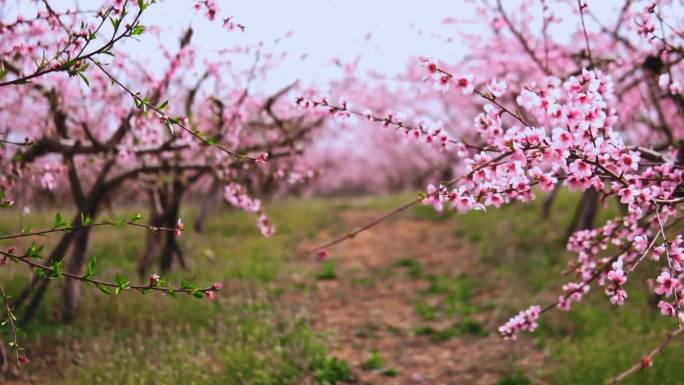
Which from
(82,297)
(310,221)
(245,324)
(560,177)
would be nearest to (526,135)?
(560,177)

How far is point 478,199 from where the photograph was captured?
4.10m

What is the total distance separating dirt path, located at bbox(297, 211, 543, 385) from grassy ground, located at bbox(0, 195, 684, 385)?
0.12 ft

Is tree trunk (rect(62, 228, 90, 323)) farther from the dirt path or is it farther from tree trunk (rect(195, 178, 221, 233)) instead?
tree trunk (rect(195, 178, 221, 233))

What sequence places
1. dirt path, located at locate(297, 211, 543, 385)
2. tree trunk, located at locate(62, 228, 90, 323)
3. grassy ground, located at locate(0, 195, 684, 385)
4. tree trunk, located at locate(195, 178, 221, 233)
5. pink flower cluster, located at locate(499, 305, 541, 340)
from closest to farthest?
pink flower cluster, located at locate(499, 305, 541, 340) → grassy ground, located at locate(0, 195, 684, 385) → dirt path, located at locate(297, 211, 543, 385) → tree trunk, located at locate(62, 228, 90, 323) → tree trunk, located at locate(195, 178, 221, 233)

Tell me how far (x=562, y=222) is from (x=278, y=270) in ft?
21.9

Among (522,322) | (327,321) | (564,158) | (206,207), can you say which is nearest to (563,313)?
(327,321)

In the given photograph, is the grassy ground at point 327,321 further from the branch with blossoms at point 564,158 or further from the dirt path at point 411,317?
the branch with blossoms at point 564,158

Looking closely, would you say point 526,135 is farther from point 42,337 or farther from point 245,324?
point 42,337

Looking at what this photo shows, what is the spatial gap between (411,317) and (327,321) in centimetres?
135

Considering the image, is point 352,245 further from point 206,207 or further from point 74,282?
point 74,282

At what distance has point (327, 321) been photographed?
8.98m

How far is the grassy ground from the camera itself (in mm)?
6340

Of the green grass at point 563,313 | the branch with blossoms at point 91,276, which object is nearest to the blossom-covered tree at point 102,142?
the branch with blossoms at point 91,276

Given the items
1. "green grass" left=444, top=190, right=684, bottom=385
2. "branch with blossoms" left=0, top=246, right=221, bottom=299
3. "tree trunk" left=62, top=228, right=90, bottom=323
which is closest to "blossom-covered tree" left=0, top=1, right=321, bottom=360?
"tree trunk" left=62, top=228, right=90, bottom=323
